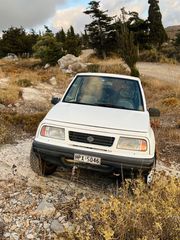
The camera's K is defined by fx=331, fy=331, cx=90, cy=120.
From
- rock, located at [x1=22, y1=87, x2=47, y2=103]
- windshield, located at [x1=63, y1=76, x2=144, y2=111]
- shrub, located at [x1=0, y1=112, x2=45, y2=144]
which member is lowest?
rock, located at [x1=22, y1=87, x2=47, y2=103]

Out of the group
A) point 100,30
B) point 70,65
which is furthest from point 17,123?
point 100,30

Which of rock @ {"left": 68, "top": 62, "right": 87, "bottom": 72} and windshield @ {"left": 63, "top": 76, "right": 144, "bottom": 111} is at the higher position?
windshield @ {"left": 63, "top": 76, "right": 144, "bottom": 111}

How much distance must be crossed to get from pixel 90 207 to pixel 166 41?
37.1 m

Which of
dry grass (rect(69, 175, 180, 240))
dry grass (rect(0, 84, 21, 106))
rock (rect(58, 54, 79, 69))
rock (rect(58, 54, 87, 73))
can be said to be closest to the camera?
dry grass (rect(69, 175, 180, 240))

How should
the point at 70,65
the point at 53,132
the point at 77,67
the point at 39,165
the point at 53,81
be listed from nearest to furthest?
the point at 53,132 < the point at 39,165 < the point at 53,81 < the point at 70,65 < the point at 77,67

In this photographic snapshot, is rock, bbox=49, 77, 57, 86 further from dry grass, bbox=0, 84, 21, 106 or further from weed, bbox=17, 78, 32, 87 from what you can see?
dry grass, bbox=0, 84, 21, 106

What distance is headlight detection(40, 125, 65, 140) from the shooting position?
4758mm

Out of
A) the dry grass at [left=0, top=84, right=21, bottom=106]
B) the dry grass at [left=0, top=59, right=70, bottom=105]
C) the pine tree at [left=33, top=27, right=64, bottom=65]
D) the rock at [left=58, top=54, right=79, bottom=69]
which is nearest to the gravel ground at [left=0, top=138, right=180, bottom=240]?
the dry grass at [left=0, top=84, right=21, bottom=106]

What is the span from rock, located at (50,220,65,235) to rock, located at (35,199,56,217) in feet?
0.70

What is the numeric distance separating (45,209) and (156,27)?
34164 mm

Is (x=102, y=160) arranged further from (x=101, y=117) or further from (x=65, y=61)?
(x=65, y=61)

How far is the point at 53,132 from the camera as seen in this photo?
15.8ft

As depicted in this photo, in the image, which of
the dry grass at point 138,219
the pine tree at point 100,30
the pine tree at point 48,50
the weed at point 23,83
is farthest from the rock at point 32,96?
the pine tree at point 100,30

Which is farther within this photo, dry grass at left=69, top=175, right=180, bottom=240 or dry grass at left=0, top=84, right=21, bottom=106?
dry grass at left=0, top=84, right=21, bottom=106
